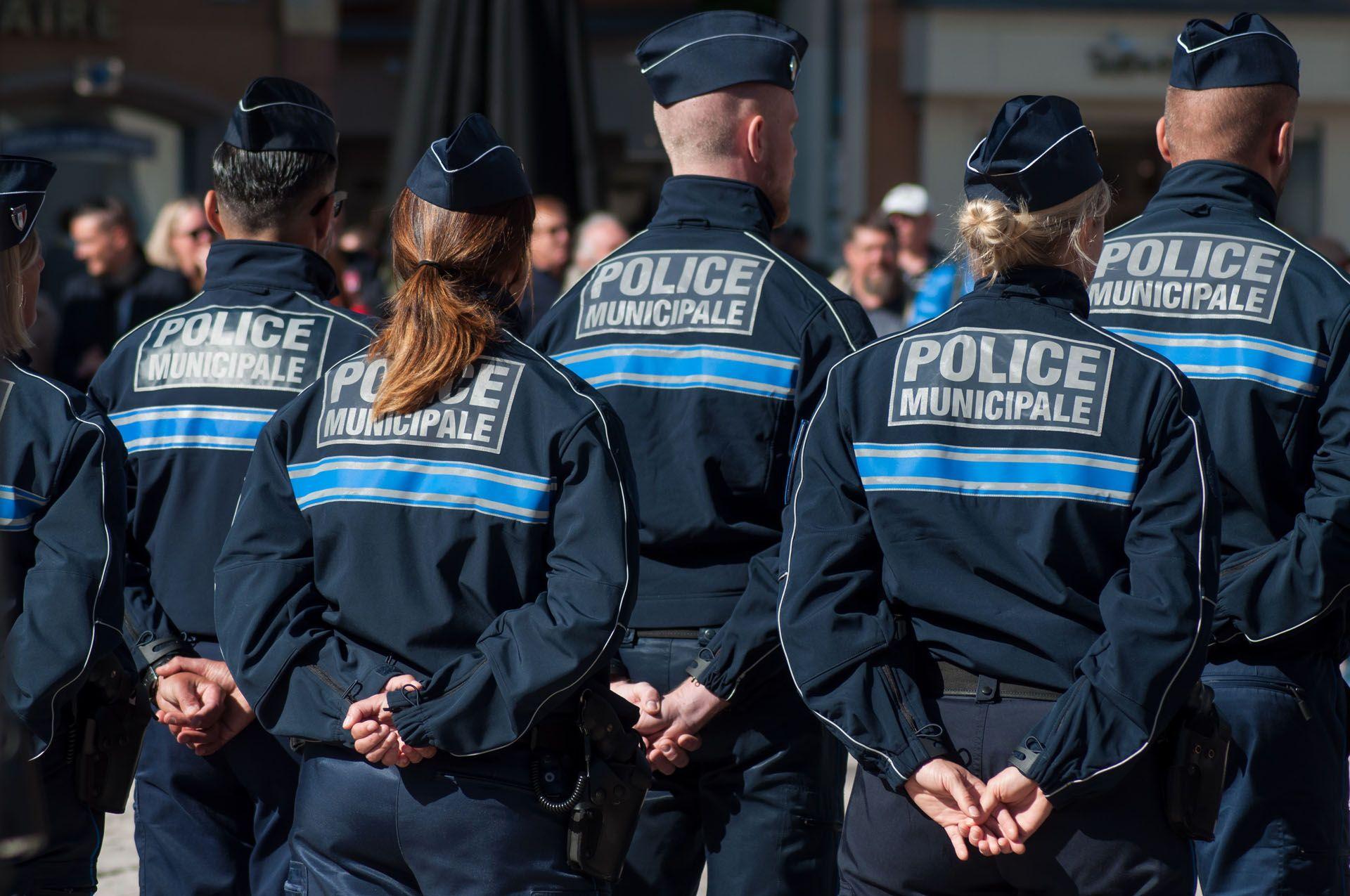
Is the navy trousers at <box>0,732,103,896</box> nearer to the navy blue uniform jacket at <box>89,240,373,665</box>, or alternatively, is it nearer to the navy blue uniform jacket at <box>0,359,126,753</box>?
the navy blue uniform jacket at <box>0,359,126,753</box>

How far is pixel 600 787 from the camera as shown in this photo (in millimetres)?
2604

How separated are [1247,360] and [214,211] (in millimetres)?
2186

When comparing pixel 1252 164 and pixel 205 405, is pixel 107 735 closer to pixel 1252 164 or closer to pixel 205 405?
pixel 205 405

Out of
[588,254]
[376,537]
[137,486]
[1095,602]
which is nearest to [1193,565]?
[1095,602]

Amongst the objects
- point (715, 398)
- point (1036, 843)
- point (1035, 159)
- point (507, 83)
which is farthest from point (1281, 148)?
point (507, 83)

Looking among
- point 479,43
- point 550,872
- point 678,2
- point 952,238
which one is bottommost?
point 550,872

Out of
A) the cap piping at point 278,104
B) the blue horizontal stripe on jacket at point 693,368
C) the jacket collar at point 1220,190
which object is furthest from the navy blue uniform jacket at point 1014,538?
the cap piping at point 278,104

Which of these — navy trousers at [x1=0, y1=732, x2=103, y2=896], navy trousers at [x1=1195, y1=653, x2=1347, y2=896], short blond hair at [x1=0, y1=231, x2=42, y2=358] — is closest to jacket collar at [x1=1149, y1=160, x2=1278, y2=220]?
navy trousers at [x1=1195, y1=653, x2=1347, y2=896]

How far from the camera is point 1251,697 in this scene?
311 centimetres

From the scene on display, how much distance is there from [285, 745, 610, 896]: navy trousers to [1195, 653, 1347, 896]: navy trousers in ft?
4.21

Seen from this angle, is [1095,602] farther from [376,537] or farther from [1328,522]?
[376,537]

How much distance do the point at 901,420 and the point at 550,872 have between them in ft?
2.97

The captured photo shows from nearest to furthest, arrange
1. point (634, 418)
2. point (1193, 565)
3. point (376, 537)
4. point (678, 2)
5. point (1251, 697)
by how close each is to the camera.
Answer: point (1193, 565)
point (376, 537)
point (1251, 697)
point (634, 418)
point (678, 2)

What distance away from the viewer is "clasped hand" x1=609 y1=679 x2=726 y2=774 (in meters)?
3.14
